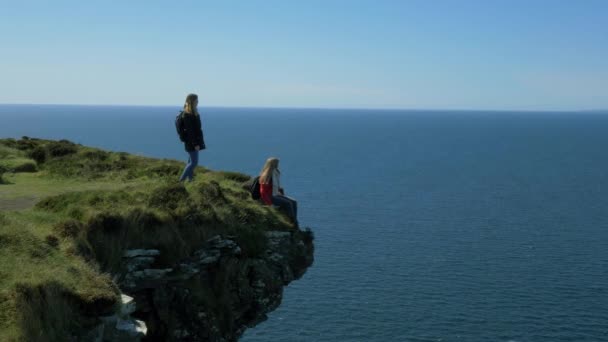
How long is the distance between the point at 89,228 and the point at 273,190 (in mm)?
7397

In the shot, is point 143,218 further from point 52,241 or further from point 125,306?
point 125,306

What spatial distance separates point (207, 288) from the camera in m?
16.4

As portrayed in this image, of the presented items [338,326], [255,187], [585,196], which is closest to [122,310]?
[255,187]

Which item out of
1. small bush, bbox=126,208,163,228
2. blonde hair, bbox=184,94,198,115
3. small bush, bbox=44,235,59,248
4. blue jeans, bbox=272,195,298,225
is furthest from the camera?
blue jeans, bbox=272,195,298,225

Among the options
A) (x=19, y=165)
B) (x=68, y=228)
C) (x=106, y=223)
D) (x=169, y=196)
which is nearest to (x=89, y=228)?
(x=106, y=223)

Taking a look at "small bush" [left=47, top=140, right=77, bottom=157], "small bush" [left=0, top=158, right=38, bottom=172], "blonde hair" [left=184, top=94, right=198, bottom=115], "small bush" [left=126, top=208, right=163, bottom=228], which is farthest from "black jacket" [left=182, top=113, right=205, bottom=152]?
"small bush" [left=47, top=140, right=77, bottom=157]

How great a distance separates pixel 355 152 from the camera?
167375 mm

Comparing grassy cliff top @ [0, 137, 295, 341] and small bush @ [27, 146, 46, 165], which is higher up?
small bush @ [27, 146, 46, 165]

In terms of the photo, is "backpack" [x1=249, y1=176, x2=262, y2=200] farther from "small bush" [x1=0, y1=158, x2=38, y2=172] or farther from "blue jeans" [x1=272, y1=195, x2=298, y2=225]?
"small bush" [x1=0, y1=158, x2=38, y2=172]

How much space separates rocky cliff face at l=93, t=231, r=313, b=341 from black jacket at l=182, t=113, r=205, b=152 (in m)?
4.31

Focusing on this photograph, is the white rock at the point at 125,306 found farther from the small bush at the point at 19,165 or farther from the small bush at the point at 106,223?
the small bush at the point at 19,165

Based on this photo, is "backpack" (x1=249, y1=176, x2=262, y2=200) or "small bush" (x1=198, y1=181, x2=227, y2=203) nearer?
"small bush" (x1=198, y1=181, x2=227, y2=203)

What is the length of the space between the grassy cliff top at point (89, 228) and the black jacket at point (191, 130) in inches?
59.7

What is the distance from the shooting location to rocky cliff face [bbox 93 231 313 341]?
14984 millimetres
